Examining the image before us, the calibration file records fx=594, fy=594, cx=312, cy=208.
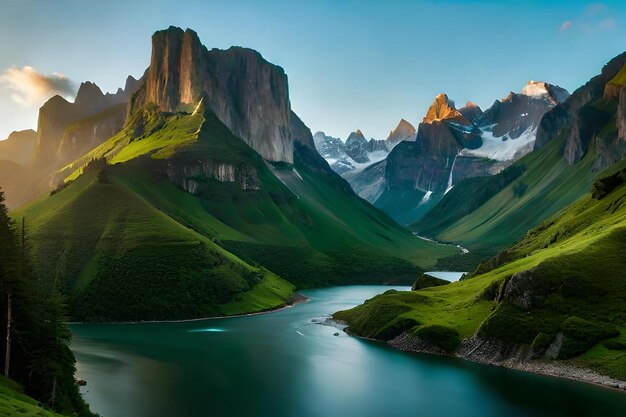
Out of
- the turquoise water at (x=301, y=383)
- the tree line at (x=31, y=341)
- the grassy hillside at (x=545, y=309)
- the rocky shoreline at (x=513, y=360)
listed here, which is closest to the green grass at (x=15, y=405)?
the tree line at (x=31, y=341)

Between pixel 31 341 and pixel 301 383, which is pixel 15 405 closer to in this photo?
pixel 31 341

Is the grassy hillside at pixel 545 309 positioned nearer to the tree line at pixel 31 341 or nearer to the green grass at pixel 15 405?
the tree line at pixel 31 341

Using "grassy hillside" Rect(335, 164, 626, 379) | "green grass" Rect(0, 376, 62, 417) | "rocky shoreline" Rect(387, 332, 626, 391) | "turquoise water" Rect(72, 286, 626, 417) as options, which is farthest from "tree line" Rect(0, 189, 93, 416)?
"grassy hillside" Rect(335, 164, 626, 379)

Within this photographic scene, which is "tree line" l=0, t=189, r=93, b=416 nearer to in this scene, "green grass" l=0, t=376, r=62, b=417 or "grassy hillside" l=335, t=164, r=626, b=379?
"green grass" l=0, t=376, r=62, b=417

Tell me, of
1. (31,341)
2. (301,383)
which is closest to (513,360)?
(301,383)

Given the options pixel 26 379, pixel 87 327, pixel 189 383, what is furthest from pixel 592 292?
pixel 87 327

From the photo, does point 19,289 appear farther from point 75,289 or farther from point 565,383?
point 75,289
